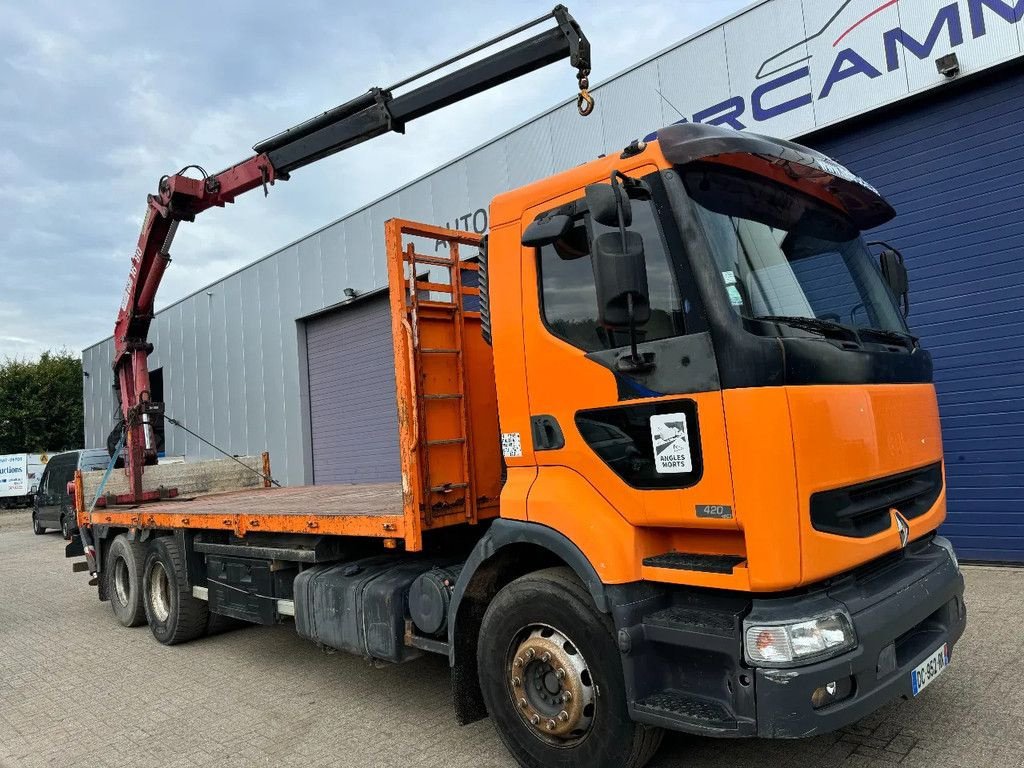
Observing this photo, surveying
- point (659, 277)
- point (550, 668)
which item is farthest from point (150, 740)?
point (659, 277)

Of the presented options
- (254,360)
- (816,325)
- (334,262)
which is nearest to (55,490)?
(254,360)

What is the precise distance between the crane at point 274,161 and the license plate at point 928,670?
347 cm

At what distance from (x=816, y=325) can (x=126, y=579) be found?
7382 mm

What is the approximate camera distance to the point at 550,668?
325 cm

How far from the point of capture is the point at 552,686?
3.22 meters

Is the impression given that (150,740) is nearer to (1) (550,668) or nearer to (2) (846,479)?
(1) (550,668)

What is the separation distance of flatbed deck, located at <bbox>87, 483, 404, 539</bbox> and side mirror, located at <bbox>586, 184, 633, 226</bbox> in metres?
2.12

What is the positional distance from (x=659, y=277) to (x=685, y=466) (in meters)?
0.78

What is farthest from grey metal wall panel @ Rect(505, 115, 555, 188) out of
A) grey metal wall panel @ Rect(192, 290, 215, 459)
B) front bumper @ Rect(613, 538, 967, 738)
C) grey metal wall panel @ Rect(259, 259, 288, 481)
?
grey metal wall panel @ Rect(192, 290, 215, 459)

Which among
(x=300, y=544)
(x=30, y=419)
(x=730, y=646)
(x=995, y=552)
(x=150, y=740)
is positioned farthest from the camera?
(x=30, y=419)

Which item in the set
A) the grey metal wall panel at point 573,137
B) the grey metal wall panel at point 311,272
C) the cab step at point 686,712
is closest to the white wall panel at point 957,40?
the grey metal wall panel at point 573,137

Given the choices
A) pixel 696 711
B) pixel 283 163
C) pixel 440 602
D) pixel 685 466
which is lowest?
pixel 696 711

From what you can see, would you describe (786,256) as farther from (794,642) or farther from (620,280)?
(794,642)

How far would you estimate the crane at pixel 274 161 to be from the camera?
17.0 ft
